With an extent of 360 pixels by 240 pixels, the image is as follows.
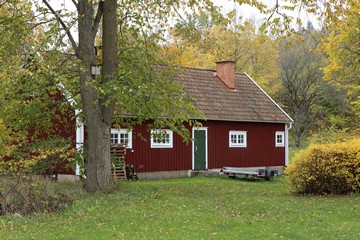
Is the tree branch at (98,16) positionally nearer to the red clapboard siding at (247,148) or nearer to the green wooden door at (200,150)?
the green wooden door at (200,150)

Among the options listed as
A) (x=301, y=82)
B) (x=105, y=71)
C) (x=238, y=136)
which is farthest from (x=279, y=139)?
(x=301, y=82)

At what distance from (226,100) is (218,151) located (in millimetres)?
2945

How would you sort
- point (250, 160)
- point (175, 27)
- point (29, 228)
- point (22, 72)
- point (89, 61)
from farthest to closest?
point (250, 160)
point (175, 27)
point (89, 61)
point (22, 72)
point (29, 228)

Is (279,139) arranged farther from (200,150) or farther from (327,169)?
(327,169)

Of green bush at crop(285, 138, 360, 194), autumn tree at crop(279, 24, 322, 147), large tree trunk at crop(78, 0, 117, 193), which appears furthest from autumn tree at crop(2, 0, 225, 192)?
autumn tree at crop(279, 24, 322, 147)

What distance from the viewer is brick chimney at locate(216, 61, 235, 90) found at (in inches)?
1075

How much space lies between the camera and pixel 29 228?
1035 centimetres

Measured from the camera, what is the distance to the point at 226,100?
2588 centimetres

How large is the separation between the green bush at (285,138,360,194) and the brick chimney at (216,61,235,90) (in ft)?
39.3

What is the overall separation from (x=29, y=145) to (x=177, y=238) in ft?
26.1

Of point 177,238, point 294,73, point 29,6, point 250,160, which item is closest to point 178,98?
point 29,6

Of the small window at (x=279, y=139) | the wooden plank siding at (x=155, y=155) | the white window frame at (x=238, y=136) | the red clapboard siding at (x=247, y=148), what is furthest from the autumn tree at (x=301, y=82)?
the wooden plank siding at (x=155, y=155)

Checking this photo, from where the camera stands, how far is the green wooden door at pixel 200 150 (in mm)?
23688

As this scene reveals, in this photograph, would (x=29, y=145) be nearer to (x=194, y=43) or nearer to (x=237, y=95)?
(x=194, y=43)
